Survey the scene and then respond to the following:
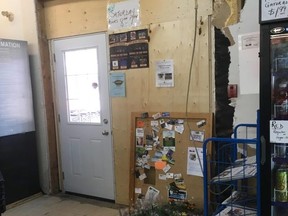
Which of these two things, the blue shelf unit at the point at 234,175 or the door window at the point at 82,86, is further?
the door window at the point at 82,86

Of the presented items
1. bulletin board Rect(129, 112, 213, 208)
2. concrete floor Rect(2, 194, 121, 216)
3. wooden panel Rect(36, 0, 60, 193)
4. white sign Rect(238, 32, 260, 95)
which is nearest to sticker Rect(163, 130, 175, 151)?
bulletin board Rect(129, 112, 213, 208)

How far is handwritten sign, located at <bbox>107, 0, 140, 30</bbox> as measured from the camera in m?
3.05

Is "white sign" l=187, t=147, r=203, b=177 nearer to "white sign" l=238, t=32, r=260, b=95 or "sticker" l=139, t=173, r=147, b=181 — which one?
"sticker" l=139, t=173, r=147, b=181

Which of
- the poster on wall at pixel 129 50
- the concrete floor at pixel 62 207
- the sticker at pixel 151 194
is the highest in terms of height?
the poster on wall at pixel 129 50

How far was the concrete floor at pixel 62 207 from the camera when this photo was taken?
325 centimetres

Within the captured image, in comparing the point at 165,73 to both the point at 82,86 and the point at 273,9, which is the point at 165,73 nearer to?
the point at 82,86

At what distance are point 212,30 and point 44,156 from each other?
8.81 feet

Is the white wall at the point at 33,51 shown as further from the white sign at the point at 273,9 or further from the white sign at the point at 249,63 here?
the white sign at the point at 273,9

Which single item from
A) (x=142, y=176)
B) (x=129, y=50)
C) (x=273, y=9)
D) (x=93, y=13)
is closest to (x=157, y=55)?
(x=129, y=50)

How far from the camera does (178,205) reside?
282 cm

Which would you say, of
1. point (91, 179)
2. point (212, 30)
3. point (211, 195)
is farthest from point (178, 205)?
point (212, 30)

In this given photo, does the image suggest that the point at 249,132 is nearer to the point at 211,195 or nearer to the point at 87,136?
the point at 211,195

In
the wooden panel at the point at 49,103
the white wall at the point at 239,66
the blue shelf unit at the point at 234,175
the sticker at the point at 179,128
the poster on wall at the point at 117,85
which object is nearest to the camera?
the blue shelf unit at the point at 234,175

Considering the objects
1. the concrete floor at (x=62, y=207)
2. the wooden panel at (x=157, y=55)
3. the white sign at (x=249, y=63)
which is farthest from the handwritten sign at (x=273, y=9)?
the concrete floor at (x=62, y=207)
